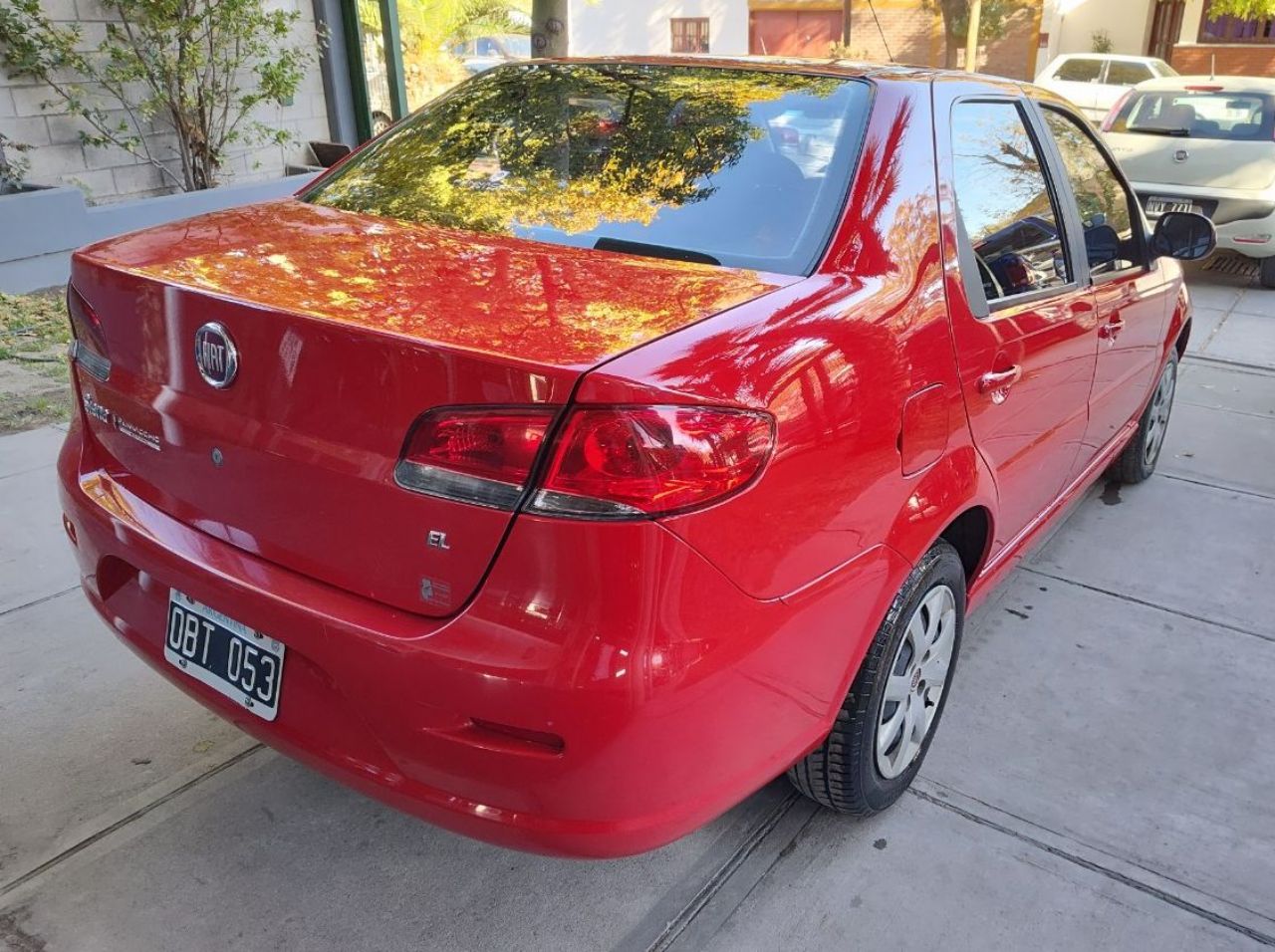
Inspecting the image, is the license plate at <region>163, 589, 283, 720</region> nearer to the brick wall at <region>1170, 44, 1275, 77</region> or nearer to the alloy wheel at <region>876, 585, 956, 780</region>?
the alloy wheel at <region>876, 585, 956, 780</region>

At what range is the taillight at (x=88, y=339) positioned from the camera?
7.03 ft

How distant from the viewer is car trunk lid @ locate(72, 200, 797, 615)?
1.66 metres

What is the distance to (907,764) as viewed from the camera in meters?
2.53

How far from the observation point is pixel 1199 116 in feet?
29.9

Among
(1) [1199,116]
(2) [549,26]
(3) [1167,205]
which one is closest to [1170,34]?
Answer: (1) [1199,116]

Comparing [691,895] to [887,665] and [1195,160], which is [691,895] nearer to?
[887,665]

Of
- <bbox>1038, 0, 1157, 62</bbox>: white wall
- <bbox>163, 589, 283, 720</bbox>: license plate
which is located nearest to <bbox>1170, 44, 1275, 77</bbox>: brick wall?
<bbox>1038, 0, 1157, 62</bbox>: white wall

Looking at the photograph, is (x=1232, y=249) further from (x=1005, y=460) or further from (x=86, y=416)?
(x=86, y=416)

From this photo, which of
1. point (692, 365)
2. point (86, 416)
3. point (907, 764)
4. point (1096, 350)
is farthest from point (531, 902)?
point (1096, 350)

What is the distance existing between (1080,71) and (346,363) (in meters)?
20.3

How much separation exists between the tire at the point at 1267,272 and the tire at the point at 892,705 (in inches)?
296

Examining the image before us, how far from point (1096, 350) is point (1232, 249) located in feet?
21.3

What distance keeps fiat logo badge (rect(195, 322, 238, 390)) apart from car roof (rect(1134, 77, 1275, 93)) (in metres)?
9.77

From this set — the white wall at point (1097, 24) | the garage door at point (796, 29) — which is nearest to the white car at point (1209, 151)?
the white wall at point (1097, 24)
